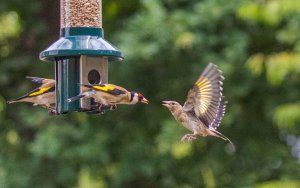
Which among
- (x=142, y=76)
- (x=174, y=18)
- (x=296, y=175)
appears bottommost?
(x=296, y=175)

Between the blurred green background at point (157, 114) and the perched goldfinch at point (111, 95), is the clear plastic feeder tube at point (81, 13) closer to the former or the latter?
the perched goldfinch at point (111, 95)

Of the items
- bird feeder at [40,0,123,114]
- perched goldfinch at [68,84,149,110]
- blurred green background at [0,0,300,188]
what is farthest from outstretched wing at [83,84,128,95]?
blurred green background at [0,0,300,188]

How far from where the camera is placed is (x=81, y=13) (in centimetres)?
693

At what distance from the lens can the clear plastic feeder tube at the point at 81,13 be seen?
685 centimetres

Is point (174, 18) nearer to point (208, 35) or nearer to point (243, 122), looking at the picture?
point (208, 35)

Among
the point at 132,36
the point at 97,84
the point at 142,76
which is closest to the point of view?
the point at 97,84

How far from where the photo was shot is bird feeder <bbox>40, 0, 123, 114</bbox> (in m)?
6.42

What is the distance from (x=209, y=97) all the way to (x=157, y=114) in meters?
4.98

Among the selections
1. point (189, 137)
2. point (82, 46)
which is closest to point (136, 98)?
point (189, 137)

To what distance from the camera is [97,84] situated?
21.1 feet

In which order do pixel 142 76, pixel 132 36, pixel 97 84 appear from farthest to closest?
pixel 142 76 → pixel 132 36 → pixel 97 84

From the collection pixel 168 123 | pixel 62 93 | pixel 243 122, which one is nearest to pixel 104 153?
pixel 168 123

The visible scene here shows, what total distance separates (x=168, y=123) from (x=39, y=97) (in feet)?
14.0

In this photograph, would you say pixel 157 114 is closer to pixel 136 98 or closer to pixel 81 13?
pixel 81 13
